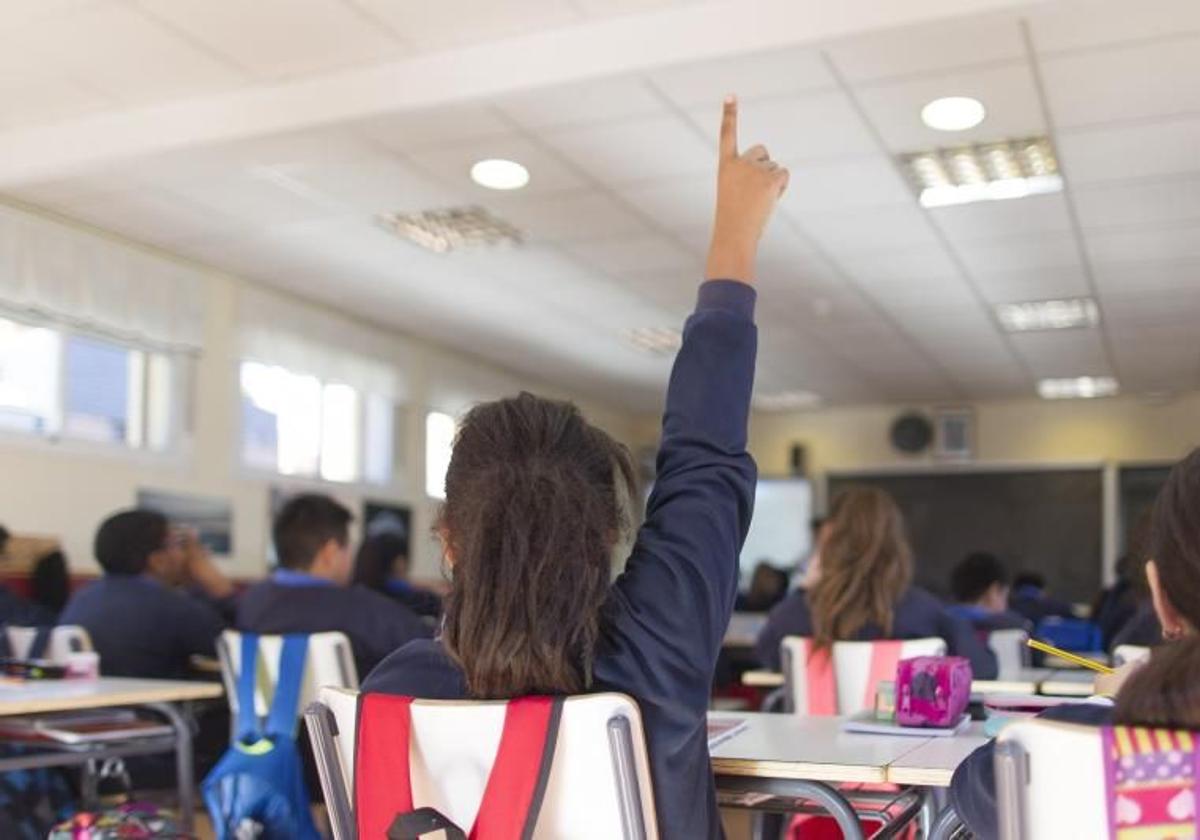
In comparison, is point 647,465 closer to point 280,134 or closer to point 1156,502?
point 280,134

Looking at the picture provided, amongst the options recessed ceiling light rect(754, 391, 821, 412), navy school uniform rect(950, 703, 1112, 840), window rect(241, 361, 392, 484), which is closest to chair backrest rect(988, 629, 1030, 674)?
navy school uniform rect(950, 703, 1112, 840)

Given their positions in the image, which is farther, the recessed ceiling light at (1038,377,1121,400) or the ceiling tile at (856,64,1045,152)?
the recessed ceiling light at (1038,377,1121,400)

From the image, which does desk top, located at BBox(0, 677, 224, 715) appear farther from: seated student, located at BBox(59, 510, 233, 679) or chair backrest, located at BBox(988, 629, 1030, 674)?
chair backrest, located at BBox(988, 629, 1030, 674)

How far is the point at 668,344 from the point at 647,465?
233 cm

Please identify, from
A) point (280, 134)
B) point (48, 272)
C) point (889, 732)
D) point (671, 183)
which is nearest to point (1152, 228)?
point (671, 183)

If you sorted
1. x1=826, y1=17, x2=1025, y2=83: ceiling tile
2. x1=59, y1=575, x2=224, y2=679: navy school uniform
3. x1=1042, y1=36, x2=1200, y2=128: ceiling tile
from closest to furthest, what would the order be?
1. x1=826, y1=17, x2=1025, y2=83: ceiling tile
2. x1=1042, y1=36, x2=1200, y2=128: ceiling tile
3. x1=59, y1=575, x2=224, y2=679: navy school uniform

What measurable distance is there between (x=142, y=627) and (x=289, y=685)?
105 cm

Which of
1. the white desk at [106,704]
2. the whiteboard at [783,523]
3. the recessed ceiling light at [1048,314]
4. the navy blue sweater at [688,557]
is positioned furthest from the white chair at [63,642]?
the whiteboard at [783,523]

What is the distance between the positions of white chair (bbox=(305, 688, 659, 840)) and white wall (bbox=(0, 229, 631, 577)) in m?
3.44

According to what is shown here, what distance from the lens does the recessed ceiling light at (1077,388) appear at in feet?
33.3

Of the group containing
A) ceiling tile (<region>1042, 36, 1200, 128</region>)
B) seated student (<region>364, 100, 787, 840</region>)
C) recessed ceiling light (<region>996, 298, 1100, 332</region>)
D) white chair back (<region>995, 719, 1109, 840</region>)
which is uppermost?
ceiling tile (<region>1042, 36, 1200, 128</region>)

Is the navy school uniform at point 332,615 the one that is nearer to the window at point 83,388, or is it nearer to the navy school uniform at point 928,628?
the navy school uniform at point 928,628

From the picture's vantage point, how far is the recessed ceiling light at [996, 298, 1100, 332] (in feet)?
24.8

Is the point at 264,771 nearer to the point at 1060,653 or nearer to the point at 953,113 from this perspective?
the point at 1060,653
